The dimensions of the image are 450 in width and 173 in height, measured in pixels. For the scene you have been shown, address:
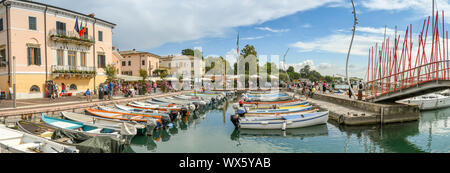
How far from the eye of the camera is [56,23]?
24250 millimetres

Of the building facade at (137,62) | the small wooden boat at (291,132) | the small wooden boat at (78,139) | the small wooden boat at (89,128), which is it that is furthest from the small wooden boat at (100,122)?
the building facade at (137,62)

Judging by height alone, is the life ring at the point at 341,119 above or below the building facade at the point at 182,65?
below

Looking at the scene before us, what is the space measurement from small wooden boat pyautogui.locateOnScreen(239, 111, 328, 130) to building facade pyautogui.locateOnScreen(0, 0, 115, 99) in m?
21.2

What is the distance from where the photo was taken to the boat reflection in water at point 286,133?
13.5 metres

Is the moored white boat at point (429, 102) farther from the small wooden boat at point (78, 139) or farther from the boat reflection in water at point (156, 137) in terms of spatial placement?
the small wooden boat at point (78, 139)

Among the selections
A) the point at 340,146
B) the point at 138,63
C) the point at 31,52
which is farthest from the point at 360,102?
the point at 138,63

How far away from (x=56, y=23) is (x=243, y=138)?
24.6m

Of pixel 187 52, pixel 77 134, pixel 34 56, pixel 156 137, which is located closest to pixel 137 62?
pixel 34 56

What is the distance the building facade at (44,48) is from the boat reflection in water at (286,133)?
68.3ft

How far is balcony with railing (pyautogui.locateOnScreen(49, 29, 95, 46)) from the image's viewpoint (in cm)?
2373

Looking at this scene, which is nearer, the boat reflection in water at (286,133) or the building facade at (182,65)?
the boat reflection in water at (286,133)

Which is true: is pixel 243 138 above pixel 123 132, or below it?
below

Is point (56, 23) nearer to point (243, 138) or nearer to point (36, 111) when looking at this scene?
point (36, 111)

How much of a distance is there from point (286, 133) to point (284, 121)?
75cm
